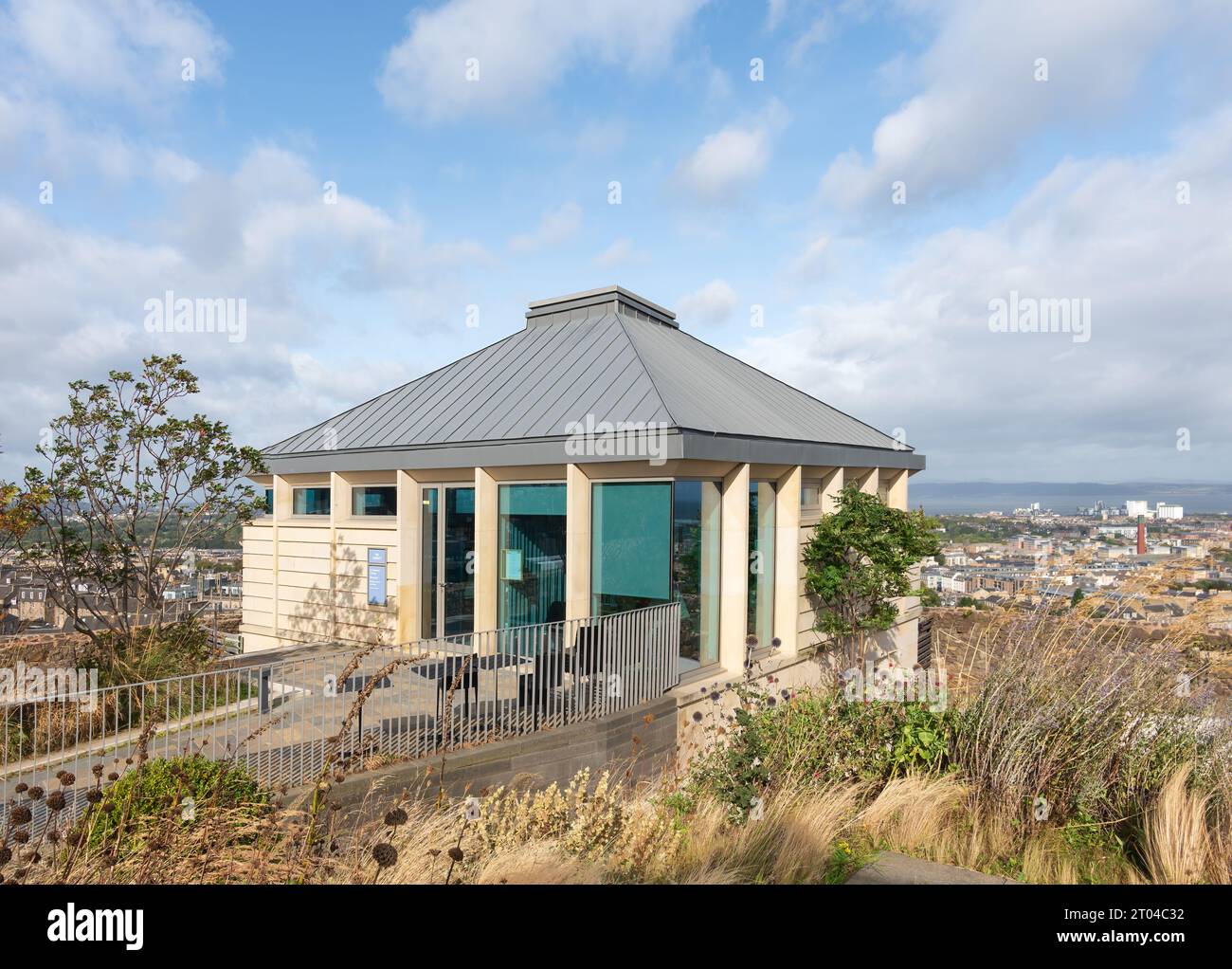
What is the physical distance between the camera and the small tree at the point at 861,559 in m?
11.1

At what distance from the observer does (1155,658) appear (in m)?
5.41

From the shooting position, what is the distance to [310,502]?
13125 mm

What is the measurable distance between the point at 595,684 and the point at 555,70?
36.5 ft

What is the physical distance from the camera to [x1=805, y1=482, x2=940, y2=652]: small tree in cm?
1112

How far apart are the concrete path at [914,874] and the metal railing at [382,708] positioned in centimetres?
337

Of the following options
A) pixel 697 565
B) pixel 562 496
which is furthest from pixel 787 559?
pixel 562 496

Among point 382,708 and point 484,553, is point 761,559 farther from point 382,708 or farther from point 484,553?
point 382,708

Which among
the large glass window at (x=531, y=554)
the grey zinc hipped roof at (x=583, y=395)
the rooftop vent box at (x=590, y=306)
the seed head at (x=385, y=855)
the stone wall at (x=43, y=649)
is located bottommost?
the stone wall at (x=43, y=649)

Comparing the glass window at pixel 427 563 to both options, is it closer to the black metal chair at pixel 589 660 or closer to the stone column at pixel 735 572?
the black metal chair at pixel 589 660

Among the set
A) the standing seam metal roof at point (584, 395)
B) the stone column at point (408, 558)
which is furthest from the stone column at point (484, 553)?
the stone column at point (408, 558)

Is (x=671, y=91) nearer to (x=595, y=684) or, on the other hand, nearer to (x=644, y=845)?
(x=595, y=684)
